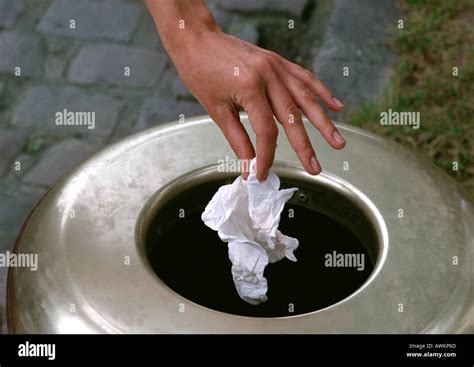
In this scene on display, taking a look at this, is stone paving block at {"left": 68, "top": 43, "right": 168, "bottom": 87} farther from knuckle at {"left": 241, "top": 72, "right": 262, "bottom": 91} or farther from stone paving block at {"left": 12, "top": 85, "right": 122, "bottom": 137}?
knuckle at {"left": 241, "top": 72, "right": 262, "bottom": 91}

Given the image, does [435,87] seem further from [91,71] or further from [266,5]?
[91,71]

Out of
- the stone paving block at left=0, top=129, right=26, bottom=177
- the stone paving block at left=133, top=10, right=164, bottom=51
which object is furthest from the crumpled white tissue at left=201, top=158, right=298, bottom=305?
the stone paving block at left=133, top=10, right=164, bottom=51

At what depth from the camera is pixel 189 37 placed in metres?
1.51

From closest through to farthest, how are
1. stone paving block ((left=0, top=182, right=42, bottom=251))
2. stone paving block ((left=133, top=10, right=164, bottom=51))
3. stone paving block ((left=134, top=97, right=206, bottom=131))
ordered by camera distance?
1. stone paving block ((left=0, top=182, right=42, bottom=251))
2. stone paving block ((left=134, top=97, right=206, bottom=131))
3. stone paving block ((left=133, top=10, right=164, bottom=51))

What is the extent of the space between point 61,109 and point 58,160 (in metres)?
0.31

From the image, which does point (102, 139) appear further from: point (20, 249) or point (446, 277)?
point (446, 277)

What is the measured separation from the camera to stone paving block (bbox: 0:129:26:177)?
10.2ft

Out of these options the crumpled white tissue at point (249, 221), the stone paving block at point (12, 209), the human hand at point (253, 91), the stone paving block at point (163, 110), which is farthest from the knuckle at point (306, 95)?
the stone paving block at point (163, 110)

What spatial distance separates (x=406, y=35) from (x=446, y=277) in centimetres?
248

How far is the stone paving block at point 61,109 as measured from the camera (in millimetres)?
3246

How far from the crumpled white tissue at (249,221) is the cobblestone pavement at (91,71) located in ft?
5.50

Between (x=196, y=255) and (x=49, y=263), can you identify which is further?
(x=196, y=255)

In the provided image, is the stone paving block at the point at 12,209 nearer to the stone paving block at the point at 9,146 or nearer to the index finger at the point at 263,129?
the stone paving block at the point at 9,146
